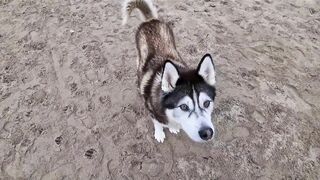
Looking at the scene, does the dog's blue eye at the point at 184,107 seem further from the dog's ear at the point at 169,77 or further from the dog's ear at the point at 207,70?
the dog's ear at the point at 207,70

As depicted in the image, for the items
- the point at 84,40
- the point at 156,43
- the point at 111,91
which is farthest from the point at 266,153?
the point at 84,40

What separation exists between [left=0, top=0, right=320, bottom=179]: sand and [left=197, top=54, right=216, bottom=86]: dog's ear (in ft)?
3.21

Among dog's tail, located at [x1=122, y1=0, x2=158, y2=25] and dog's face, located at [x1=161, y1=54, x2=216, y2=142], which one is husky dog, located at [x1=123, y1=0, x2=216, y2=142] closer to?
dog's face, located at [x1=161, y1=54, x2=216, y2=142]

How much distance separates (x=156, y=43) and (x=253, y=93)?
4.52 feet

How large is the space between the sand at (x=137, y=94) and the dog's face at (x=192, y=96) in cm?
79

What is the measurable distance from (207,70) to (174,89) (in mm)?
337

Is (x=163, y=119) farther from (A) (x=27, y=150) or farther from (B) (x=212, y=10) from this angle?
(B) (x=212, y=10)

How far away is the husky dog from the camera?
3.18m

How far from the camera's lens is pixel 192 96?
3174 millimetres

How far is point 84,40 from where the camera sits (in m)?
5.35

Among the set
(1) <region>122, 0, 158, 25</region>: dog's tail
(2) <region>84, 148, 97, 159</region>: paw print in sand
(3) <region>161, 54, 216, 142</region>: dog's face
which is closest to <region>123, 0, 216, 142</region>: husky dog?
(3) <region>161, 54, 216, 142</region>: dog's face

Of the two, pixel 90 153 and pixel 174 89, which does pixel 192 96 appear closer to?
pixel 174 89

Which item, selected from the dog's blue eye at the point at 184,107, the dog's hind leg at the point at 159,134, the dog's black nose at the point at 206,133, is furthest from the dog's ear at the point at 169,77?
the dog's hind leg at the point at 159,134

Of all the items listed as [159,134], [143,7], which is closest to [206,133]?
[159,134]
